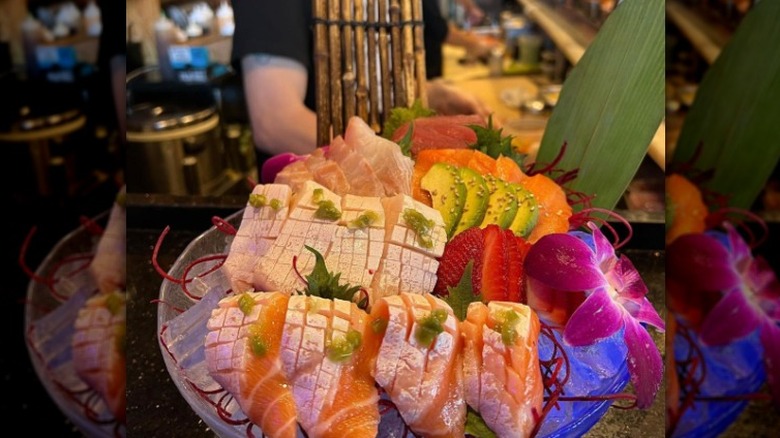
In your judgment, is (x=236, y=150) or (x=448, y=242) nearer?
(x=448, y=242)

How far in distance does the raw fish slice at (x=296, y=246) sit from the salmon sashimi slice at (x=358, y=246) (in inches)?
0.6

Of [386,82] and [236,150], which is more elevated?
[386,82]

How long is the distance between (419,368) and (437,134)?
66cm

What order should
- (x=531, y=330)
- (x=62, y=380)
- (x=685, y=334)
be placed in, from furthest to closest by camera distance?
(x=685, y=334) → (x=531, y=330) → (x=62, y=380)

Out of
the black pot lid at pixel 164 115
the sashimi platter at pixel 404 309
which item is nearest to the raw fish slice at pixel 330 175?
the sashimi platter at pixel 404 309

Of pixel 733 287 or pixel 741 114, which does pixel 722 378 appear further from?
pixel 741 114

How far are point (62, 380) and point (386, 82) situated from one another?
0.93 meters

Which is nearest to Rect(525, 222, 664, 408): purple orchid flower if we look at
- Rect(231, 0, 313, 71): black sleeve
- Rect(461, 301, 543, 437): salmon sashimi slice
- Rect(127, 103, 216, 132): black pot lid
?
Rect(461, 301, 543, 437): salmon sashimi slice

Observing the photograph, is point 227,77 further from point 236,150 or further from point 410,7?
point 410,7

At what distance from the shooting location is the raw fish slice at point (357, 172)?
110 cm

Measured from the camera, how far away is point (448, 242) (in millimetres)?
979

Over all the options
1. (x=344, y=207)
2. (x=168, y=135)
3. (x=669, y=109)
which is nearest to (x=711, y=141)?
(x=669, y=109)

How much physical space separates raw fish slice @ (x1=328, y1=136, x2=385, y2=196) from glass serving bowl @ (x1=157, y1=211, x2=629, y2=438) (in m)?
0.28

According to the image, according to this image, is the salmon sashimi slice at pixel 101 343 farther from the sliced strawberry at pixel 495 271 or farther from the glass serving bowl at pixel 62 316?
the sliced strawberry at pixel 495 271
